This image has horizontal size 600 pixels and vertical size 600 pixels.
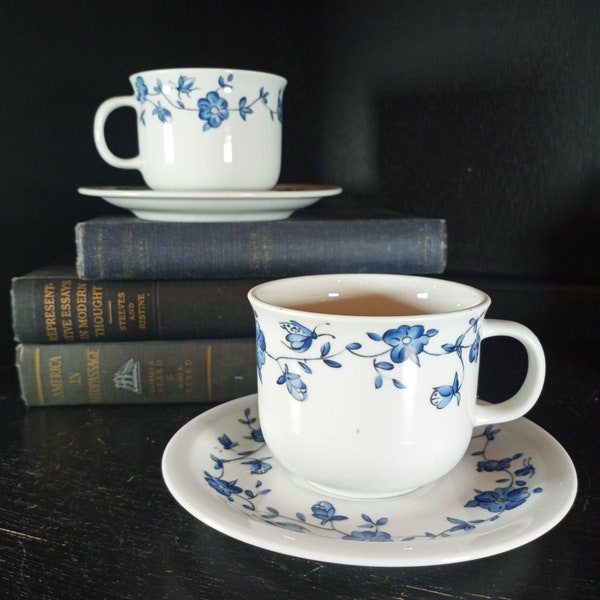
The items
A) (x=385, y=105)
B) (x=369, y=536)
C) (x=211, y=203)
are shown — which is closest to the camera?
(x=369, y=536)

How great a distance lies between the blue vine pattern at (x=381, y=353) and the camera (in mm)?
323

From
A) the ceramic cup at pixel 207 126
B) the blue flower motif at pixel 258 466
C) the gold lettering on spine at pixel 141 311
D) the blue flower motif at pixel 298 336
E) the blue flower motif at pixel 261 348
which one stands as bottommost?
the blue flower motif at pixel 258 466

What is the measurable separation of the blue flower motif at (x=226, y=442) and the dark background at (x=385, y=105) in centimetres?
37

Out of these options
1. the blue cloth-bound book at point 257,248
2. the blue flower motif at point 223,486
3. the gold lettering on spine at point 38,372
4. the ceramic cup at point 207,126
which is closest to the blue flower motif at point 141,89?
the ceramic cup at point 207,126

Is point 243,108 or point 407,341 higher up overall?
point 243,108

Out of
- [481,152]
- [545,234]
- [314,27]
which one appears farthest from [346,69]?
[545,234]

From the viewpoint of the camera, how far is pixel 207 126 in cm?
52

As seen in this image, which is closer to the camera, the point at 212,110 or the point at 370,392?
the point at 370,392

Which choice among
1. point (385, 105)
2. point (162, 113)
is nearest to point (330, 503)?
point (162, 113)

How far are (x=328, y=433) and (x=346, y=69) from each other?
0.48 meters

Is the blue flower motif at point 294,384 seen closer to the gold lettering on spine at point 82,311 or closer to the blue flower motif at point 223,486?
the blue flower motif at point 223,486

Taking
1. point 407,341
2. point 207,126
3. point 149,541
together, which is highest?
point 207,126

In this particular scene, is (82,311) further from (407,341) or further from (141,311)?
(407,341)

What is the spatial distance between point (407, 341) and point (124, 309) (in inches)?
10.3
